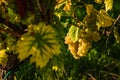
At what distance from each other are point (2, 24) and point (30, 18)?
0.54 ft

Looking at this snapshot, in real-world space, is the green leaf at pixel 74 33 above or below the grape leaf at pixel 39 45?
below

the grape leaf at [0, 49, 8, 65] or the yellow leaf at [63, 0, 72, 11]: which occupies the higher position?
the yellow leaf at [63, 0, 72, 11]

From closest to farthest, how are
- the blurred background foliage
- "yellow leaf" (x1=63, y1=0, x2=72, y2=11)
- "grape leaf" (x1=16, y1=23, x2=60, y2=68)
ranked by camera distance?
"grape leaf" (x1=16, y1=23, x2=60, y2=68)
the blurred background foliage
"yellow leaf" (x1=63, y1=0, x2=72, y2=11)

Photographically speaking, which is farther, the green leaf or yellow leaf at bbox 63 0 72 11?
yellow leaf at bbox 63 0 72 11

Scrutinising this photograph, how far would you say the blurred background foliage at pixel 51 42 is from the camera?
50.4 inches

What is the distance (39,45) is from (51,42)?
0.16 feet

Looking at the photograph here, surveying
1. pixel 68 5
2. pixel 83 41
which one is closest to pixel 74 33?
pixel 83 41

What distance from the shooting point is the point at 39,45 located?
1.03 m

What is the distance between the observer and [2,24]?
4.43ft

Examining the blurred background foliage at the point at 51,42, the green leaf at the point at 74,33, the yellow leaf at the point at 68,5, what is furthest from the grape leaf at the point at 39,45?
the yellow leaf at the point at 68,5

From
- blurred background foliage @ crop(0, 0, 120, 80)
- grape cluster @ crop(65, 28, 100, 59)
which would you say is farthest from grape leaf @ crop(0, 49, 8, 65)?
grape cluster @ crop(65, 28, 100, 59)

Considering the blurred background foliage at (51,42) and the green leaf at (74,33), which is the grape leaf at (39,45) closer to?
the blurred background foliage at (51,42)

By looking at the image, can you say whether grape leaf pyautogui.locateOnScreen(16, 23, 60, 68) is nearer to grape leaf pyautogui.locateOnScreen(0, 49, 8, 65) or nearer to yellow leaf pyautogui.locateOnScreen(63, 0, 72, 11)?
grape leaf pyautogui.locateOnScreen(0, 49, 8, 65)

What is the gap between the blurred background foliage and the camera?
50.4 inches
